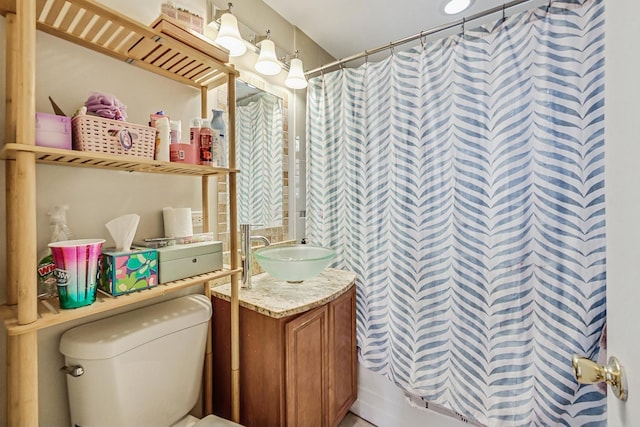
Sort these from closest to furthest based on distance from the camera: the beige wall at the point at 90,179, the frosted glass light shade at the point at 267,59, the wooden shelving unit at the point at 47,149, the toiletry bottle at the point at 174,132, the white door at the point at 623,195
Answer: the white door at the point at 623,195
the wooden shelving unit at the point at 47,149
the beige wall at the point at 90,179
the toiletry bottle at the point at 174,132
the frosted glass light shade at the point at 267,59

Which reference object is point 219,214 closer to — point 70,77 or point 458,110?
point 70,77

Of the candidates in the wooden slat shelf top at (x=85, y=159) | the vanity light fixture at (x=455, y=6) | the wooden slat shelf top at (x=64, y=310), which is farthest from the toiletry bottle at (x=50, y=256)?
the vanity light fixture at (x=455, y=6)

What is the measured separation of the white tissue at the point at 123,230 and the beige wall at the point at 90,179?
0.16m

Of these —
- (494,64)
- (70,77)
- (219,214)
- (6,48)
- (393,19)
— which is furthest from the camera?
(393,19)

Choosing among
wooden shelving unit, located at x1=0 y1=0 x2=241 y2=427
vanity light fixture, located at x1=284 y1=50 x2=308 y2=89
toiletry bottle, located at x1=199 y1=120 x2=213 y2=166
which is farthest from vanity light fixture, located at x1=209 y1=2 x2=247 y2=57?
toiletry bottle, located at x1=199 y1=120 x2=213 y2=166

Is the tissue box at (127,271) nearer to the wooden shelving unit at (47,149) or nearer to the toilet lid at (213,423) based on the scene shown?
the wooden shelving unit at (47,149)

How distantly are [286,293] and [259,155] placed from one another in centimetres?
82

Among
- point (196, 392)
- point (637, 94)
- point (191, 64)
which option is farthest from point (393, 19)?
point (196, 392)

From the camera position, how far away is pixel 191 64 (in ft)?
3.55

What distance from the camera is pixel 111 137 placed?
0.80 metres

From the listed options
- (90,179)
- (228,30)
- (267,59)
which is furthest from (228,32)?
(90,179)

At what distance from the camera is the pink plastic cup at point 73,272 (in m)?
0.70

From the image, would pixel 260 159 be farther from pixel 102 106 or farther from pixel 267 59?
pixel 102 106

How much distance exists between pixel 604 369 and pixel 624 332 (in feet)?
0.27
